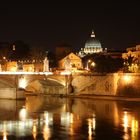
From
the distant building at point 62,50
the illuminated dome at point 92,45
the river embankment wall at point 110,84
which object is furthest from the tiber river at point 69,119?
the illuminated dome at point 92,45

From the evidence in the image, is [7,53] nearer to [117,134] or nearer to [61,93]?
[61,93]

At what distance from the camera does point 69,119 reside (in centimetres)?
2620

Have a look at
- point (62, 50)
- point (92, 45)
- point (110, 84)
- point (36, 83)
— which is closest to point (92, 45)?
point (92, 45)

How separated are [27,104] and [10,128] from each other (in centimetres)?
982

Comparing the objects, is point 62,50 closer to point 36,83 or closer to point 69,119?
point 36,83

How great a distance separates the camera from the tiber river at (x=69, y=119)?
2145cm

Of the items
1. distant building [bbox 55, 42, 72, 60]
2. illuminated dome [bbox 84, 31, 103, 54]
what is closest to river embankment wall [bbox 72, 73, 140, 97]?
distant building [bbox 55, 42, 72, 60]

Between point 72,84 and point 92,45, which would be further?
point 92,45

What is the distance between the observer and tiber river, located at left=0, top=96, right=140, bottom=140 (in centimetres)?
2145

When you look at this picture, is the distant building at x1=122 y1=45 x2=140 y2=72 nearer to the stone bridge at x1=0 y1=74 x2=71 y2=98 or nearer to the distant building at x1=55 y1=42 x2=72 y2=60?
the stone bridge at x1=0 y1=74 x2=71 y2=98

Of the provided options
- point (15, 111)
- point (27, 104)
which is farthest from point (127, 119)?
point (27, 104)

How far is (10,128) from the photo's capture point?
23062mm

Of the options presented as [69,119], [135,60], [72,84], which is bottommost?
[69,119]

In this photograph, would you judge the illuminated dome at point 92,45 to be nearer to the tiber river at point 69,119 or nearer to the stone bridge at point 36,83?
the stone bridge at point 36,83
